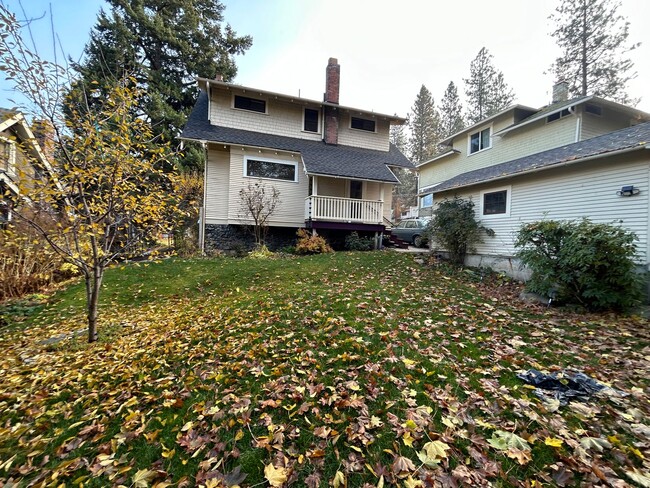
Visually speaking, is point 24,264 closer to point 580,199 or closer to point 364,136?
point 580,199

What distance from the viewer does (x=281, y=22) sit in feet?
44.3

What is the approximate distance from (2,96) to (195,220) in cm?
1054

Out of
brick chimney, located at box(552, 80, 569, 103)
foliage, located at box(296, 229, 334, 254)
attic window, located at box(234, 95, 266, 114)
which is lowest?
foliage, located at box(296, 229, 334, 254)

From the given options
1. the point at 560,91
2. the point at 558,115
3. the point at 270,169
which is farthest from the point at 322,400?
the point at 560,91

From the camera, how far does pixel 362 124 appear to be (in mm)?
16344

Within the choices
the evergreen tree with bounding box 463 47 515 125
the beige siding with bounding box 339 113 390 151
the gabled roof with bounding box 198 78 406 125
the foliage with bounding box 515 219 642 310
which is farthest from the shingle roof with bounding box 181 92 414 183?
the evergreen tree with bounding box 463 47 515 125

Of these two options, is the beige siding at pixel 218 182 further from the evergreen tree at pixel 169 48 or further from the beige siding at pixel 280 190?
the evergreen tree at pixel 169 48

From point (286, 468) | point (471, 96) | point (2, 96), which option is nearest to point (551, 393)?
point (286, 468)

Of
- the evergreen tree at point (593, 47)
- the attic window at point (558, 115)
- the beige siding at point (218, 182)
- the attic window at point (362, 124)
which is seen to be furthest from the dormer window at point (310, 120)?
the evergreen tree at point (593, 47)

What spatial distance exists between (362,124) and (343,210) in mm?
6673

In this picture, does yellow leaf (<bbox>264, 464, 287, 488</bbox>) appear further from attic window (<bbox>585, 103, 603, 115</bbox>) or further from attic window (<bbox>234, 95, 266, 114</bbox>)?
attic window (<bbox>585, 103, 603, 115</bbox>)

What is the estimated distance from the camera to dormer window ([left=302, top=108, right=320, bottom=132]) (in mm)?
15117

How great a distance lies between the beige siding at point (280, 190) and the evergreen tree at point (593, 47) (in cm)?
2379

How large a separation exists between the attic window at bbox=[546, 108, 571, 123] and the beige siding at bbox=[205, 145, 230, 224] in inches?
635
